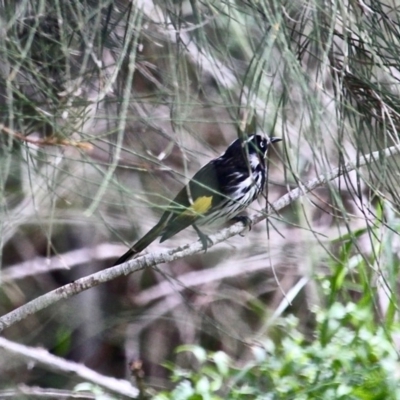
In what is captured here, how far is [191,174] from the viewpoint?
2.90 meters

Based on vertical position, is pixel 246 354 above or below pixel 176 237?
below

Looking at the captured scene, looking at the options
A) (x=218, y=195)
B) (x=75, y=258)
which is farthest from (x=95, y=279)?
(x=75, y=258)

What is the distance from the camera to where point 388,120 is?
147 centimetres

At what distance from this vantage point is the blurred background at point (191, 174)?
122 cm

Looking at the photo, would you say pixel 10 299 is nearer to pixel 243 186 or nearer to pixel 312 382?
pixel 243 186

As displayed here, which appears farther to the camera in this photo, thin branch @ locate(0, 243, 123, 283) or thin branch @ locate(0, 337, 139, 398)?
thin branch @ locate(0, 243, 123, 283)

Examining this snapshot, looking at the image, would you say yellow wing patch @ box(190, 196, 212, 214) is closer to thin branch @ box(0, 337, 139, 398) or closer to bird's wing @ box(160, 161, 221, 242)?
bird's wing @ box(160, 161, 221, 242)

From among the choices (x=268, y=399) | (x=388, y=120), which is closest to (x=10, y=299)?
(x=268, y=399)

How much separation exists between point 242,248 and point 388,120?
5.01 feet

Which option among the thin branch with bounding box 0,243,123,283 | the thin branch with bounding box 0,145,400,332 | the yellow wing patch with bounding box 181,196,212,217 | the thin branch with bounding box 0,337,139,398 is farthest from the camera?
the thin branch with bounding box 0,243,123,283

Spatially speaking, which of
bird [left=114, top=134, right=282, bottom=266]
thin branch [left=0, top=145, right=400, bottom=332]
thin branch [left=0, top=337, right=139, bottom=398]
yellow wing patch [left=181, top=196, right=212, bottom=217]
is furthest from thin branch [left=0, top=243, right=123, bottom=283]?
thin branch [left=0, top=145, right=400, bottom=332]

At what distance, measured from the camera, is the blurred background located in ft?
4.02

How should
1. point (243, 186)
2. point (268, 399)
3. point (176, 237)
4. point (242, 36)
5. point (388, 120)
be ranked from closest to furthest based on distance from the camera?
point (242, 36)
point (388, 120)
point (268, 399)
point (243, 186)
point (176, 237)

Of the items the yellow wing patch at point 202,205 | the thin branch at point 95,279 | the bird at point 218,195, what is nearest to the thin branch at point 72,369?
the bird at point 218,195
